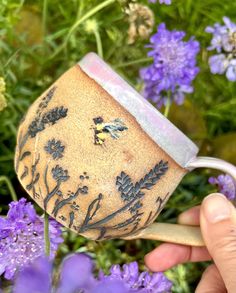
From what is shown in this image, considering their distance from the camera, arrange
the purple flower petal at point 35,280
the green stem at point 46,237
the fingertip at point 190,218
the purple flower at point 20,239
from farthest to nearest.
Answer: the fingertip at point 190,218, the purple flower at point 20,239, the green stem at point 46,237, the purple flower petal at point 35,280

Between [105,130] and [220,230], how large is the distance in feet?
0.65

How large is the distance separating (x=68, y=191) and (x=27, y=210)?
83 mm

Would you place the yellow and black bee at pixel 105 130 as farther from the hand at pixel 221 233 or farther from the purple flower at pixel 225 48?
the purple flower at pixel 225 48

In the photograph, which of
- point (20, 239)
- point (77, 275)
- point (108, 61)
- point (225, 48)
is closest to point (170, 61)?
point (225, 48)

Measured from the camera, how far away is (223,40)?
0.91 meters

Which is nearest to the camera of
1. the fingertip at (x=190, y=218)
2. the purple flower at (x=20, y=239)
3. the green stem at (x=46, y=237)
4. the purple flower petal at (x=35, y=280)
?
the purple flower petal at (x=35, y=280)

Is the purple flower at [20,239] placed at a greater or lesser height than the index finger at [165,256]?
greater

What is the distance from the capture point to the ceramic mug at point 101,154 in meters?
0.63

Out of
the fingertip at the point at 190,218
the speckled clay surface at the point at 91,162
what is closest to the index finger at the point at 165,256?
the fingertip at the point at 190,218

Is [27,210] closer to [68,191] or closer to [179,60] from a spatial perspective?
[68,191]

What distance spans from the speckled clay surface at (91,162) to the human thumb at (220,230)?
0.23ft

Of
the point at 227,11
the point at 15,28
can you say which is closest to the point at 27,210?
the point at 15,28

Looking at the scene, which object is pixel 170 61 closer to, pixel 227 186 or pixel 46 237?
pixel 227 186

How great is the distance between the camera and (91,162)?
637 mm
